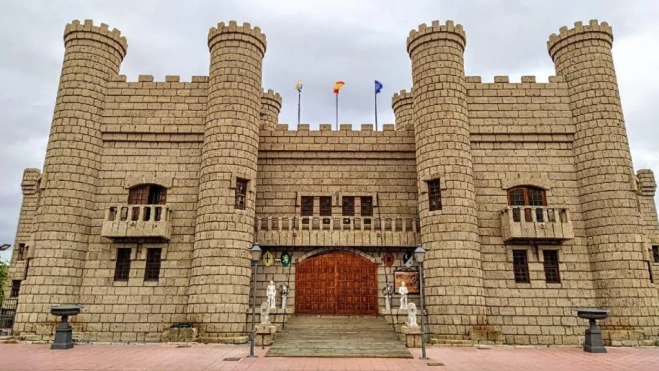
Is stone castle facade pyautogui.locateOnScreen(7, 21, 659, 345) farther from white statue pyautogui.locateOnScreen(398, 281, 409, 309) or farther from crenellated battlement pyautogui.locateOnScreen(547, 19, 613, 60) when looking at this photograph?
white statue pyautogui.locateOnScreen(398, 281, 409, 309)

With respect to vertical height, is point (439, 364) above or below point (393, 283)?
below

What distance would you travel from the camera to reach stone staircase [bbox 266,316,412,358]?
13.4 meters

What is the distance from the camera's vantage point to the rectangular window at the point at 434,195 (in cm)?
1775

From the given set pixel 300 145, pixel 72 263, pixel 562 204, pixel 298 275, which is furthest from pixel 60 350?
pixel 562 204

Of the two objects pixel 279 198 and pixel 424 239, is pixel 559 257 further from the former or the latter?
pixel 279 198

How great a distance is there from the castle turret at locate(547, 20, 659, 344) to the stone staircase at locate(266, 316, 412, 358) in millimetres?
8511

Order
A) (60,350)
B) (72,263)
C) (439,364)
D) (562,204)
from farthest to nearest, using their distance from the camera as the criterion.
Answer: (562,204) → (72,263) → (60,350) → (439,364)

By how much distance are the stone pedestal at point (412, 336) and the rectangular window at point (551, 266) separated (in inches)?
251

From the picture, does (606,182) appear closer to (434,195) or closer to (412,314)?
(434,195)

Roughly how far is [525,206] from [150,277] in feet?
50.9

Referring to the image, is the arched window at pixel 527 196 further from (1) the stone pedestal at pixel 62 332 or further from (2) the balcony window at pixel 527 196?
(1) the stone pedestal at pixel 62 332

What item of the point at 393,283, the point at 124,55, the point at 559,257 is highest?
the point at 124,55

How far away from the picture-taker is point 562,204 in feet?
59.4

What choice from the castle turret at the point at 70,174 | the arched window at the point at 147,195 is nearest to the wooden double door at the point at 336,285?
the arched window at the point at 147,195
